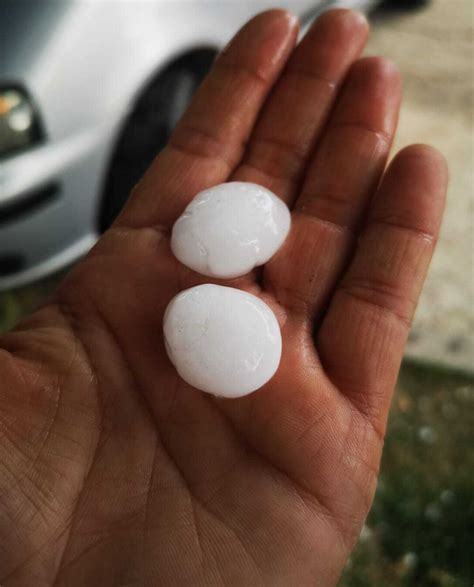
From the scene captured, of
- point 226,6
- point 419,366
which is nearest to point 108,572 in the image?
point 419,366

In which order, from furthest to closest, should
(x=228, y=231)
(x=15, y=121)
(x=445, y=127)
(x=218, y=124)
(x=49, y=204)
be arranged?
(x=445, y=127) → (x=49, y=204) → (x=15, y=121) → (x=218, y=124) → (x=228, y=231)

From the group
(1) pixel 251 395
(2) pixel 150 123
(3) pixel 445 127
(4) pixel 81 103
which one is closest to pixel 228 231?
(1) pixel 251 395

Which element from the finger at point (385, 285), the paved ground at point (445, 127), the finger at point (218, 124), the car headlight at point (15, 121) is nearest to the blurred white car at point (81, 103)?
the car headlight at point (15, 121)

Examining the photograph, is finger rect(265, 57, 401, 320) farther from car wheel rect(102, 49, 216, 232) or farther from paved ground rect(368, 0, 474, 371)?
paved ground rect(368, 0, 474, 371)

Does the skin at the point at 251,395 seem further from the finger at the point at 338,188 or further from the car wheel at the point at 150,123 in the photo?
the car wheel at the point at 150,123

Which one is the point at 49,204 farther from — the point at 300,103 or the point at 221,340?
the point at 221,340

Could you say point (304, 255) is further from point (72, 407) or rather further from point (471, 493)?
point (471, 493)
